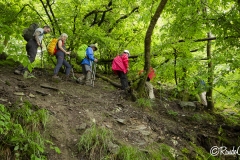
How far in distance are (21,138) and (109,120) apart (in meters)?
2.66

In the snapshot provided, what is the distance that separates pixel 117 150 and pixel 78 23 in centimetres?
763

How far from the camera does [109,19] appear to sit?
12.7m

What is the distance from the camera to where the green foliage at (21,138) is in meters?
3.83

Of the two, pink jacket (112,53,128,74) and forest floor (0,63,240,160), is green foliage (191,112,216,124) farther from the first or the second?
pink jacket (112,53,128,74)

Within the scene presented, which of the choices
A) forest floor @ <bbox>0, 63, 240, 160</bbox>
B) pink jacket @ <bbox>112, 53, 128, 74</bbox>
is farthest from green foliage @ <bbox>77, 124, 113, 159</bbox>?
pink jacket @ <bbox>112, 53, 128, 74</bbox>

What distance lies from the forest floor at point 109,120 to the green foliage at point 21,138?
302 millimetres

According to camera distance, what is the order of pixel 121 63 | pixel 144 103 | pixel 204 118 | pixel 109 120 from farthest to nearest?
pixel 121 63 < pixel 204 118 < pixel 144 103 < pixel 109 120

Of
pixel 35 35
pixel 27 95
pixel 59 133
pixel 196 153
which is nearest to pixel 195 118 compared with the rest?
pixel 196 153

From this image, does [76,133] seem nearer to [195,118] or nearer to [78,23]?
[195,118]

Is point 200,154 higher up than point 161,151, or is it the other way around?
point 161,151

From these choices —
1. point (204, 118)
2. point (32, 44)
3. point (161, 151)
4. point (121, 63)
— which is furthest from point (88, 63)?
point (161, 151)

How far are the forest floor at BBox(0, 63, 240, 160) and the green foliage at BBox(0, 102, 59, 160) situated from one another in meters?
0.30

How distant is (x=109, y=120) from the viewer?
20.3 ft

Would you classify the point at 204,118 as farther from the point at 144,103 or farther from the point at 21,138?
the point at 21,138
